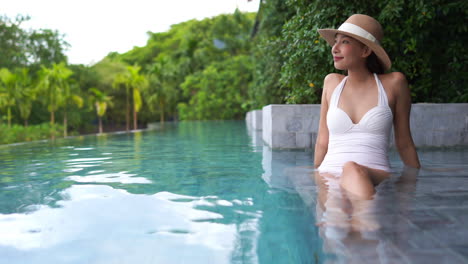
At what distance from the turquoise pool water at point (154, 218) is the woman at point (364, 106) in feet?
2.01

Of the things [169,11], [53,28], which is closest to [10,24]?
[53,28]

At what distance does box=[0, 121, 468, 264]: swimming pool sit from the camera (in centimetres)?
231

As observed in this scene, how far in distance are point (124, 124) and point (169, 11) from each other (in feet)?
80.4

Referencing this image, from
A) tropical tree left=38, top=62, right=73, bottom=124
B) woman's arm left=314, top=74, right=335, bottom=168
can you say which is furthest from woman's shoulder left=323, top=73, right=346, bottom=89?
tropical tree left=38, top=62, right=73, bottom=124

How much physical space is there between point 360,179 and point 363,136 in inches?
21.4

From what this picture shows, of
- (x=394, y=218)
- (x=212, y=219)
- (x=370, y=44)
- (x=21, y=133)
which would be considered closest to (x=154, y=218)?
(x=212, y=219)

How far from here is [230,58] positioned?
41.7 m

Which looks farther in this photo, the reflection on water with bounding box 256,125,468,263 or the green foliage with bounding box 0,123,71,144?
the green foliage with bounding box 0,123,71,144

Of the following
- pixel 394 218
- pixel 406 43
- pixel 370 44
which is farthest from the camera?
pixel 406 43

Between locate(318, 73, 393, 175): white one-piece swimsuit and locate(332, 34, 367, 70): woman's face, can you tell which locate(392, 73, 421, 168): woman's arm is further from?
locate(332, 34, 367, 70): woman's face

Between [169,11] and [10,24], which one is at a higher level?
[169,11]

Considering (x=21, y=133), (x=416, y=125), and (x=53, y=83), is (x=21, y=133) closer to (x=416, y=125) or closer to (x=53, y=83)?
(x=53, y=83)

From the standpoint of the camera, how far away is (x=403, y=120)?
12.1 feet

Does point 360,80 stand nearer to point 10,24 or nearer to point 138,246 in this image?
point 138,246
